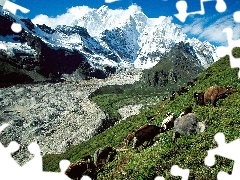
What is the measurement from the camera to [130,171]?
95.8ft

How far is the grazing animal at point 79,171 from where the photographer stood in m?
33.3

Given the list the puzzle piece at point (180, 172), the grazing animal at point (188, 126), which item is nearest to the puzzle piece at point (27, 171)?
the puzzle piece at point (180, 172)

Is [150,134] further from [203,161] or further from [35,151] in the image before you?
[35,151]

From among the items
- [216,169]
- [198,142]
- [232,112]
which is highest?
[232,112]

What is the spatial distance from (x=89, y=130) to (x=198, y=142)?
133661 millimetres

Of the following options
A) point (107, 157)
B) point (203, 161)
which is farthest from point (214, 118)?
point (107, 157)

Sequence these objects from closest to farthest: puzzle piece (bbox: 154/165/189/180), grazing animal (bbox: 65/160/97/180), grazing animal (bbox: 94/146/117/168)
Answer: puzzle piece (bbox: 154/165/189/180) < grazing animal (bbox: 65/160/97/180) < grazing animal (bbox: 94/146/117/168)

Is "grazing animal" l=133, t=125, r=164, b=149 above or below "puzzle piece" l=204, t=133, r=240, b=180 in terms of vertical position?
above

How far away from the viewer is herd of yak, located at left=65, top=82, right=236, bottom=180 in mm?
31572

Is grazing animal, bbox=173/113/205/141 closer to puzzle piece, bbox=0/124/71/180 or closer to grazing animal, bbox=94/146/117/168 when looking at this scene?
grazing animal, bbox=94/146/117/168

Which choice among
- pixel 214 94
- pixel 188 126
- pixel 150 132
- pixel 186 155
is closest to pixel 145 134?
pixel 150 132

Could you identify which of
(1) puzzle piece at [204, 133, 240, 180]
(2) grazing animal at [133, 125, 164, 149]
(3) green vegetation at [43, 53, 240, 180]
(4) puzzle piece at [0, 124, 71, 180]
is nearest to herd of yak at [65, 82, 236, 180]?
(2) grazing animal at [133, 125, 164, 149]

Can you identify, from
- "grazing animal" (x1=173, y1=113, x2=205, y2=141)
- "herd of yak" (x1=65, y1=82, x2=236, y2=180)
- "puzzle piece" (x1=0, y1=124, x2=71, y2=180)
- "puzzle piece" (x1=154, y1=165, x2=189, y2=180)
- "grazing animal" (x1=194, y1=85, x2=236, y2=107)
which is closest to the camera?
"puzzle piece" (x1=154, y1=165, x2=189, y2=180)

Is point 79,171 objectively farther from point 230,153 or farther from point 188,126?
point 230,153
